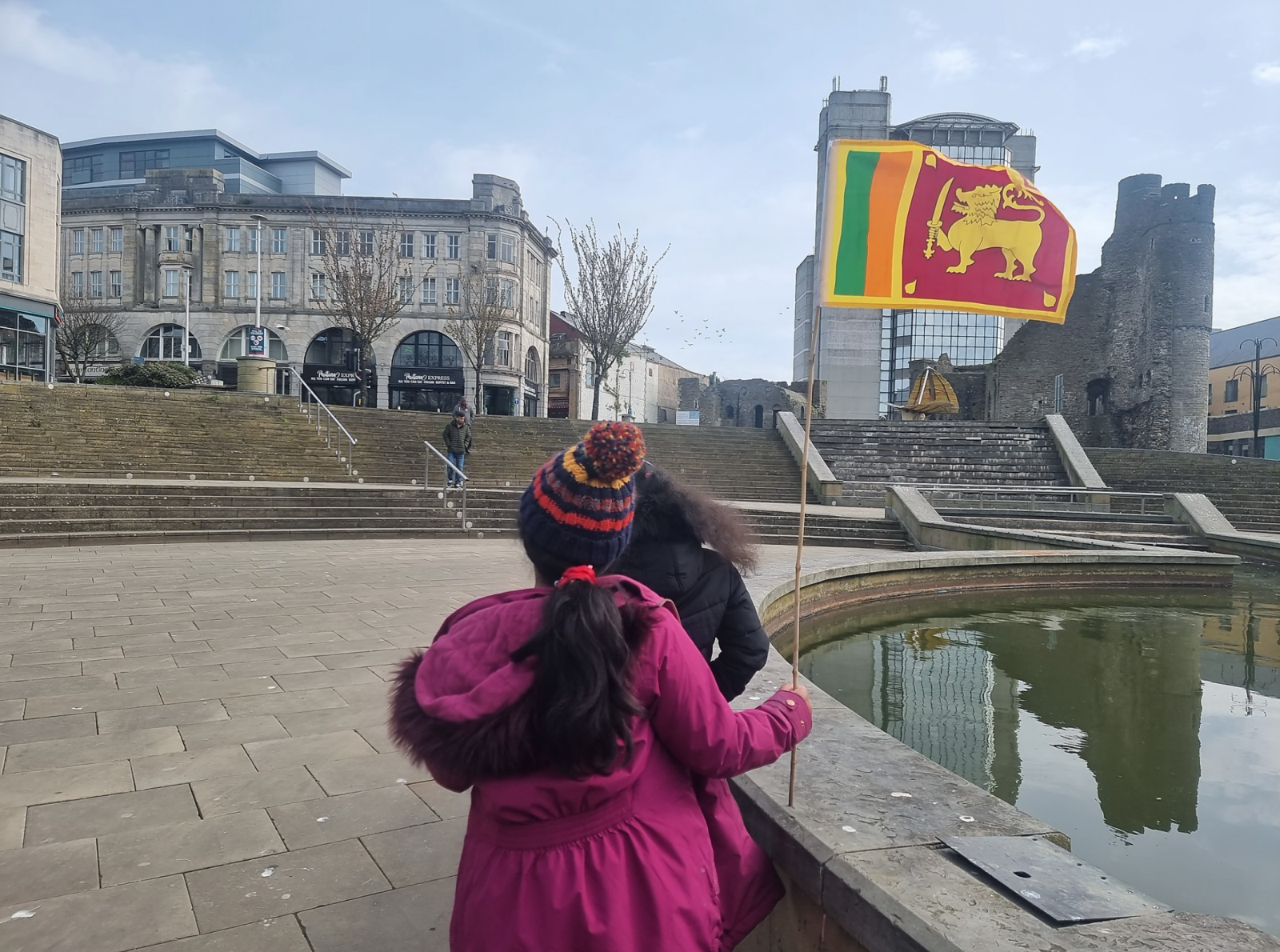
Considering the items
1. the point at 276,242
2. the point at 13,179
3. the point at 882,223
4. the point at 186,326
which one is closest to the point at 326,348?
the point at 276,242

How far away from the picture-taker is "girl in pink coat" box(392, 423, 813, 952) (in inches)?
52.1

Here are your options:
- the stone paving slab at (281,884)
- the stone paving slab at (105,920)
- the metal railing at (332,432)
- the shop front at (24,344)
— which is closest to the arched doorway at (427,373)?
the shop front at (24,344)

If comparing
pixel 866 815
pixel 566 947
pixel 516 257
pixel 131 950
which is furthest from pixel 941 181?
pixel 516 257

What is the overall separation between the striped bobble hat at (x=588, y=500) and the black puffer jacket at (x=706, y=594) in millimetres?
621

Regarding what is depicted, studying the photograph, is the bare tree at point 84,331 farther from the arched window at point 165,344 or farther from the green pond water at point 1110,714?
the green pond water at point 1110,714

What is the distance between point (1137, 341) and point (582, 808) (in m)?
37.6

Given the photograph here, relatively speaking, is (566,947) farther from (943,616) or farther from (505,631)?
(943,616)

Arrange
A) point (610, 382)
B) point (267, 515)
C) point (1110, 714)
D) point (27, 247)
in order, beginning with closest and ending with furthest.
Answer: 1. point (1110, 714)
2. point (267, 515)
3. point (27, 247)
4. point (610, 382)

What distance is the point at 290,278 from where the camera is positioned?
44.9 meters

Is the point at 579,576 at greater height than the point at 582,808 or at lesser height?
greater

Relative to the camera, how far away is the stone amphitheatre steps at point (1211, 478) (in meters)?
17.8

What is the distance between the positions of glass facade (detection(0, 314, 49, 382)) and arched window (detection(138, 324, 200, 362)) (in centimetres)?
1202

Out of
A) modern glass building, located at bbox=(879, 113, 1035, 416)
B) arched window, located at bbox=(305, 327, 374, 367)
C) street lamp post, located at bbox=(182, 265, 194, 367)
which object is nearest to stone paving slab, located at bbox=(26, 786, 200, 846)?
street lamp post, located at bbox=(182, 265, 194, 367)

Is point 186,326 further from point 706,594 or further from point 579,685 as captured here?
point 579,685
